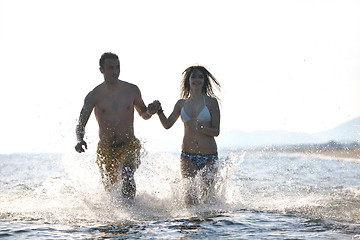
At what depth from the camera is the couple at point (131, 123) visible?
6.82m

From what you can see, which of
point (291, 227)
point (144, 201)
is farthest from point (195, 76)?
point (291, 227)

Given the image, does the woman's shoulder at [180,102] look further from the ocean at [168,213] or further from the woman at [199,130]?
the ocean at [168,213]

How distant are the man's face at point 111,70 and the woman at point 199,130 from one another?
42.4 inches

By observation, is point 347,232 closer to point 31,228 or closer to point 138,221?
point 138,221

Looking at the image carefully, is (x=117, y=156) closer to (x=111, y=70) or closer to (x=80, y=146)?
(x=80, y=146)

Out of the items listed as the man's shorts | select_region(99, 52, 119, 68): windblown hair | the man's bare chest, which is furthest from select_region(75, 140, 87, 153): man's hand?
select_region(99, 52, 119, 68): windblown hair

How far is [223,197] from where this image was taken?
712 centimetres

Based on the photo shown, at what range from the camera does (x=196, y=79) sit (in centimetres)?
691

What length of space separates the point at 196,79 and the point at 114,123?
53.9 inches

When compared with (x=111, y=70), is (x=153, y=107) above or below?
below

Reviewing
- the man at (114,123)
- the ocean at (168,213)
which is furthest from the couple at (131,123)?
the ocean at (168,213)

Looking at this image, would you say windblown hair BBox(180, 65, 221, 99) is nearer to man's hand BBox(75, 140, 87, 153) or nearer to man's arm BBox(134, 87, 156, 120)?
man's arm BBox(134, 87, 156, 120)

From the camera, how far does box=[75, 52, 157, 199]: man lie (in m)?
6.91

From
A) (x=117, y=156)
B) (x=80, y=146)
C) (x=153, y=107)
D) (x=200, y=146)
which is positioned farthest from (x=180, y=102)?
(x=80, y=146)
